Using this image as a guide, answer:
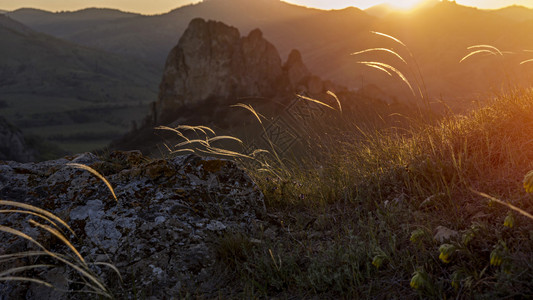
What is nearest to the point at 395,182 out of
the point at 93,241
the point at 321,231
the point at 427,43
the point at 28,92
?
the point at 321,231

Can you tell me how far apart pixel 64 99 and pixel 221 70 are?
133 m

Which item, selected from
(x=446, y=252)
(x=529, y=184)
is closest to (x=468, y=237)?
(x=446, y=252)

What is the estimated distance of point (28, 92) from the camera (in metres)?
161

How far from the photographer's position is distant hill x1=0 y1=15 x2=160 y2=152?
353ft

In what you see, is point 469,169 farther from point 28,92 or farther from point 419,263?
point 28,92

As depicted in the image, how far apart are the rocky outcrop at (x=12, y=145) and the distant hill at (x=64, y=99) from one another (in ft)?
122

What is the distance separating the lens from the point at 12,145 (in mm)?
45562

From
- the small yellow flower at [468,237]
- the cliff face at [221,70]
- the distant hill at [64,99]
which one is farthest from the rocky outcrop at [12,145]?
the small yellow flower at [468,237]

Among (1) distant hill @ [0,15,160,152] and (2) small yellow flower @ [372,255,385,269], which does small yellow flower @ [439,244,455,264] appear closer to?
(2) small yellow flower @ [372,255,385,269]

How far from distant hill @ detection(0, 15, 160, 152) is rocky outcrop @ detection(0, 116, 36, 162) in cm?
3722

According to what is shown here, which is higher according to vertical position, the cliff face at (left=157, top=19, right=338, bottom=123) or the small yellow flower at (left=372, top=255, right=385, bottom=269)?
the small yellow flower at (left=372, top=255, right=385, bottom=269)

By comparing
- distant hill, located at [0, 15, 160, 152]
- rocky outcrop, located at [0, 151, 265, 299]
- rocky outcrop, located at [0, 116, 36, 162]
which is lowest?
distant hill, located at [0, 15, 160, 152]

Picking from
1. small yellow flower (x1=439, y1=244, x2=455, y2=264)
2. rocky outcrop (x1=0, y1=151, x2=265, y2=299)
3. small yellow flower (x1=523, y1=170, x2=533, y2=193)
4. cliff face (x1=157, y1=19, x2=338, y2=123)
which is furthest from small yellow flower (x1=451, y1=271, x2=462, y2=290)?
cliff face (x1=157, y1=19, x2=338, y2=123)

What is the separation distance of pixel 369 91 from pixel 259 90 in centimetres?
1055
